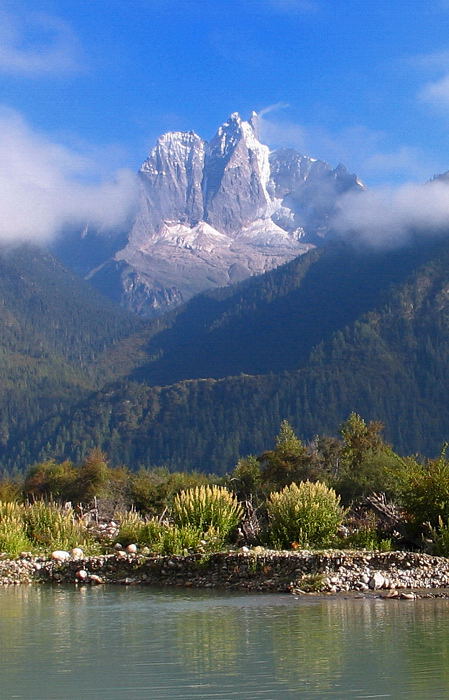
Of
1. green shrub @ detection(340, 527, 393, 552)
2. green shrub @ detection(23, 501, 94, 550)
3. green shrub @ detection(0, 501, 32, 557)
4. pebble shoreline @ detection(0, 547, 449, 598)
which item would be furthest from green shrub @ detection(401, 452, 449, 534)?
green shrub @ detection(0, 501, 32, 557)

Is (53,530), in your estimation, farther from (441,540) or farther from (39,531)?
(441,540)

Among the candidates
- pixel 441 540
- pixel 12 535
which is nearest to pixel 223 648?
pixel 441 540

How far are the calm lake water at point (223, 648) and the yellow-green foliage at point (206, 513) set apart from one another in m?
8.12

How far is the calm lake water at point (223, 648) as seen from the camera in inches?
465

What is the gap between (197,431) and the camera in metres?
188

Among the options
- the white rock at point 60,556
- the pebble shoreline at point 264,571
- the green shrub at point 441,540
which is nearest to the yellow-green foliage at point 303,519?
the pebble shoreline at point 264,571

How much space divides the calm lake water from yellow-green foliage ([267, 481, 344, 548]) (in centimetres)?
650

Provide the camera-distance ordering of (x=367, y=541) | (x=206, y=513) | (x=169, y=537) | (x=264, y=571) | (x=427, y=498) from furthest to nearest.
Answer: (x=206, y=513) → (x=427, y=498) → (x=367, y=541) → (x=169, y=537) → (x=264, y=571)

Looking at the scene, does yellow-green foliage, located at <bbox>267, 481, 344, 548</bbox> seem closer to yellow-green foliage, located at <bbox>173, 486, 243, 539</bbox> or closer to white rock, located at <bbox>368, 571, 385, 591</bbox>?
yellow-green foliage, located at <bbox>173, 486, 243, 539</bbox>

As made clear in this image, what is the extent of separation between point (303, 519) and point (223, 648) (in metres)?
13.4

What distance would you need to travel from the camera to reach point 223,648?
47.9ft

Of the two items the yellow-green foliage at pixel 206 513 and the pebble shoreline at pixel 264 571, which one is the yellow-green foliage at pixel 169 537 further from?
the pebble shoreline at pixel 264 571

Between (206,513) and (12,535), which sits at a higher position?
(206,513)

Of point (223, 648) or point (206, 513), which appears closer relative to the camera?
point (223, 648)
